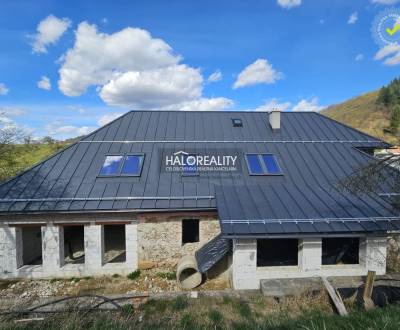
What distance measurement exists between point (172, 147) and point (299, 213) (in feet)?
24.0

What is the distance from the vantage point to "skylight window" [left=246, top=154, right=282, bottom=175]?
13258mm

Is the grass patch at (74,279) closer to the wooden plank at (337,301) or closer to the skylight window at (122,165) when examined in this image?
the skylight window at (122,165)

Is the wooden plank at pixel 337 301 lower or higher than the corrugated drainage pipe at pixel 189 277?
higher

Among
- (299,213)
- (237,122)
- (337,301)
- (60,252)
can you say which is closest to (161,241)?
(60,252)

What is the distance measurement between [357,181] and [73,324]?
7.47m

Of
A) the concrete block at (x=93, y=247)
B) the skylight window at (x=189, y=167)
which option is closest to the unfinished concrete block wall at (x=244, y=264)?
the skylight window at (x=189, y=167)

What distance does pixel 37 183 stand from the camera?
39.9ft

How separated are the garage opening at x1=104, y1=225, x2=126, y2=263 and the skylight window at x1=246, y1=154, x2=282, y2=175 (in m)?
7.49

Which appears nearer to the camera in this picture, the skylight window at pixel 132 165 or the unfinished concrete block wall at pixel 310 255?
the unfinished concrete block wall at pixel 310 255

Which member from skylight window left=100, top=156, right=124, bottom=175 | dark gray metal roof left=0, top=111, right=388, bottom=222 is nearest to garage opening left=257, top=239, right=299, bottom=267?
dark gray metal roof left=0, top=111, right=388, bottom=222

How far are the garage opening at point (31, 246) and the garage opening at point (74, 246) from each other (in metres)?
1.16

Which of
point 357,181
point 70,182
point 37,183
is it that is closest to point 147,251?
point 70,182

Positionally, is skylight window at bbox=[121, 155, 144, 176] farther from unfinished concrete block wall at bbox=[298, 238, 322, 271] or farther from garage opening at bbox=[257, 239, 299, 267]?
unfinished concrete block wall at bbox=[298, 238, 322, 271]

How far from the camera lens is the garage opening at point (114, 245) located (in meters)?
12.7
